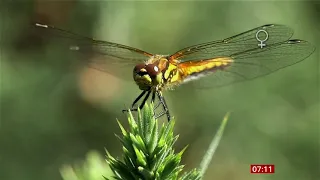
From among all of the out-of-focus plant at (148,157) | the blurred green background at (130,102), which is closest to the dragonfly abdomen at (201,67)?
the blurred green background at (130,102)

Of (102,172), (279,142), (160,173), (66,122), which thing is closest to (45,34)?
(66,122)

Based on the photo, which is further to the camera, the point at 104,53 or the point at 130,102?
the point at 130,102

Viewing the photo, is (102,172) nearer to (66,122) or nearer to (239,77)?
(239,77)

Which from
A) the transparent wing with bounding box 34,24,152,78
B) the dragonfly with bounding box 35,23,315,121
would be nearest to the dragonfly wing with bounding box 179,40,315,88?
the dragonfly with bounding box 35,23,315,121
